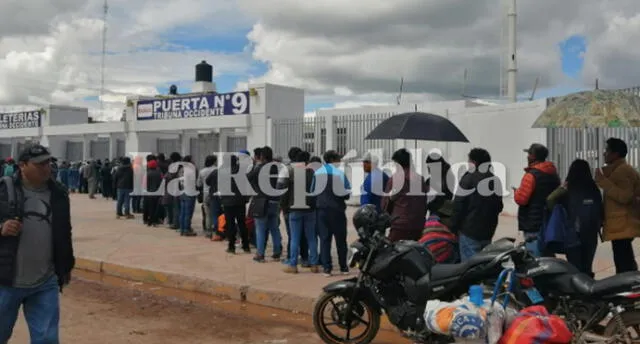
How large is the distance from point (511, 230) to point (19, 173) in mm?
10914

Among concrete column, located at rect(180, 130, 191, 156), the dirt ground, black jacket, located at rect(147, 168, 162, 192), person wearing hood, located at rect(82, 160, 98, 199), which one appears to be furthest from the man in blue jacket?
person wearing hood, located at rect(82, 160, 98, 199)

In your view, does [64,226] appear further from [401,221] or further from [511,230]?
[511,230]

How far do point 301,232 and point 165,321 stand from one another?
2579 mm

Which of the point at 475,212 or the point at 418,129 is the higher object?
the point at 418,129

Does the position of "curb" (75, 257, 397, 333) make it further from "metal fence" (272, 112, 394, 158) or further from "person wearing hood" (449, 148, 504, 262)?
"metal fence" (272, 112, 394, 158)

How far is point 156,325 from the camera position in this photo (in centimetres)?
648

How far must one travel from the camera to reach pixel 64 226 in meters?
4.02

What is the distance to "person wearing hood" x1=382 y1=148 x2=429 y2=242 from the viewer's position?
6.65 m

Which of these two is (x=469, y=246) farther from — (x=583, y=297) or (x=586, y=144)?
(x=586, y=144)

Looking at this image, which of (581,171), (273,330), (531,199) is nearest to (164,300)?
(273,330)

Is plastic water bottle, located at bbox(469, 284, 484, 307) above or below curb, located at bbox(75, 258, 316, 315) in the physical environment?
above

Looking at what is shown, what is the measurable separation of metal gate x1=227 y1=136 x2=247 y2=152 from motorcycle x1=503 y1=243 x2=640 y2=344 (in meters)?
17.7

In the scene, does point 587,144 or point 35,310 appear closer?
point 35,310

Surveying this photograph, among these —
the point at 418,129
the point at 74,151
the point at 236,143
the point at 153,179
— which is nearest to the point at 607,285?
the point at 418,129
